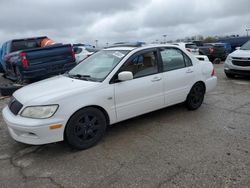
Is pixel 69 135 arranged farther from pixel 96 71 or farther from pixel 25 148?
pixel 96 71

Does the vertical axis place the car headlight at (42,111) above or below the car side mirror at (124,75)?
below

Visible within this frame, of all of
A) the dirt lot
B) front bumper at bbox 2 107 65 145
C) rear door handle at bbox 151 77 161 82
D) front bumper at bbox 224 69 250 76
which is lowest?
the dirt lot

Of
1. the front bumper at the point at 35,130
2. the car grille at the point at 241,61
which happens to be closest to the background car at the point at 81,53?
the car grille at the point at 241,61

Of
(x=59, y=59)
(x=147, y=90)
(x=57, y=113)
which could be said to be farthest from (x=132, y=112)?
(x=59, y=59)

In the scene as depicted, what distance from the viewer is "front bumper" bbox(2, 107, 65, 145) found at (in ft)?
11.0

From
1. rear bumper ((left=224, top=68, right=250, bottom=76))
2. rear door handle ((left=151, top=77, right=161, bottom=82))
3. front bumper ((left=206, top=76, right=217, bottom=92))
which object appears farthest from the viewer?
rear bumper ((left=224, top=68, right=250, bottom=76))

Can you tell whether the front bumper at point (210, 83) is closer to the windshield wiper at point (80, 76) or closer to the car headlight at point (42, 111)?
the windshield wiper at point (80, 76)

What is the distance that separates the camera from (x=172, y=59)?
16.3 ft

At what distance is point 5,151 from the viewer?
12.9ft

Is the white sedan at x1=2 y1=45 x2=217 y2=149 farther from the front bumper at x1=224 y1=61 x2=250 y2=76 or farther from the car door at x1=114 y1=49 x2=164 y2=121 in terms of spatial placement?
the front bumper at x1=224 y1=61 x2=250 y2=76

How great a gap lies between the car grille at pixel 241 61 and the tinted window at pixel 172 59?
4.75 meters

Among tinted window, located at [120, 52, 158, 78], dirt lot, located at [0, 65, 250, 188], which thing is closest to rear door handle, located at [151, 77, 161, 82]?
tinted window, located at [120, 52, 158, 78]

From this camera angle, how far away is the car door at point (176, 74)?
4.77 metres

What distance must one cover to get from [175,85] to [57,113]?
8.16ft
